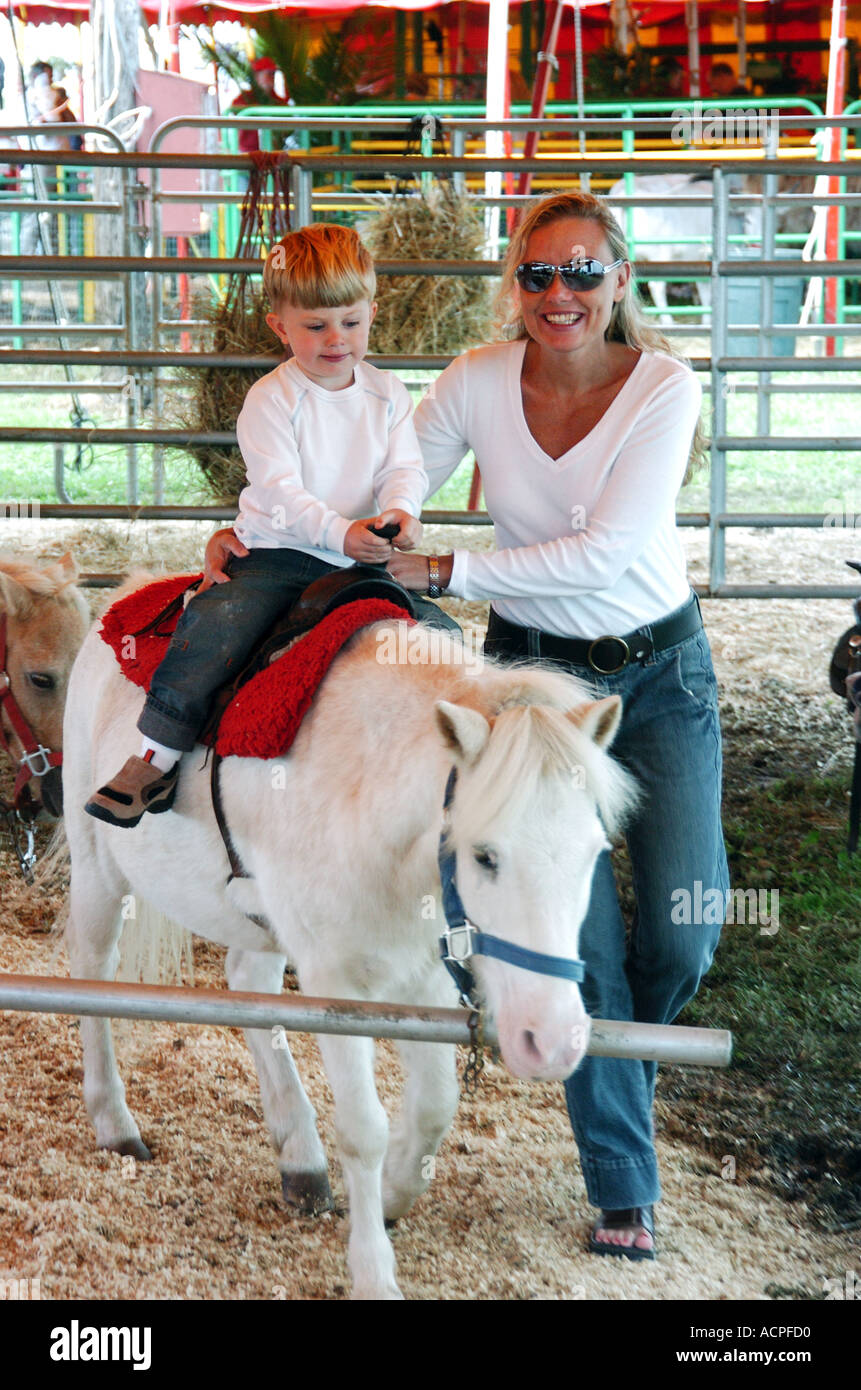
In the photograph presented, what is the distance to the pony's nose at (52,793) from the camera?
346 cm

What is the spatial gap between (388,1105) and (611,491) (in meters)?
1.51

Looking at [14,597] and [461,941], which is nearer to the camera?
[461,941]

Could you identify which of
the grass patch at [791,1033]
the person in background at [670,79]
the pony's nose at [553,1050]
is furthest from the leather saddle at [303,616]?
the person in background at [670,79]

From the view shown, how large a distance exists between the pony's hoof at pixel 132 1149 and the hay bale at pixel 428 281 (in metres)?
3.91

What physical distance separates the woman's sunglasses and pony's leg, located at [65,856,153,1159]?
1.52 metres

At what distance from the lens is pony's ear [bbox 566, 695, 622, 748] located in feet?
5.77

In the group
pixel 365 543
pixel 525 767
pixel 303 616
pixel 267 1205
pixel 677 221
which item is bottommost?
pixel 267 1205

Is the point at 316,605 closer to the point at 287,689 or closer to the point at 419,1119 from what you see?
the point at 287,689

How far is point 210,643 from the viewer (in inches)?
90.2

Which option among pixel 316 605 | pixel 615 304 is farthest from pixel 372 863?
pixel 615 304

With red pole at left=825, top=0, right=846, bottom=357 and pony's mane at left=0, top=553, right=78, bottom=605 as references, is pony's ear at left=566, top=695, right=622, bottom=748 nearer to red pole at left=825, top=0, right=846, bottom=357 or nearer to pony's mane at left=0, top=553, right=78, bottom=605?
pony's mane at left=0, top=553, right=78, bottom=605

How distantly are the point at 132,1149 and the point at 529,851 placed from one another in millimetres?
→ 1537

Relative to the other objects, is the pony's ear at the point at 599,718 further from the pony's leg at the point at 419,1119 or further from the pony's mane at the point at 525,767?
the pony's leg at the point at 419,1119

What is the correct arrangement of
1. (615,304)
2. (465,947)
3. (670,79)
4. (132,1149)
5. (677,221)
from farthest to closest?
1. (670,79)
2. (677,221)
3. (132,1149)
4. (615,304)
5. (465,947)
